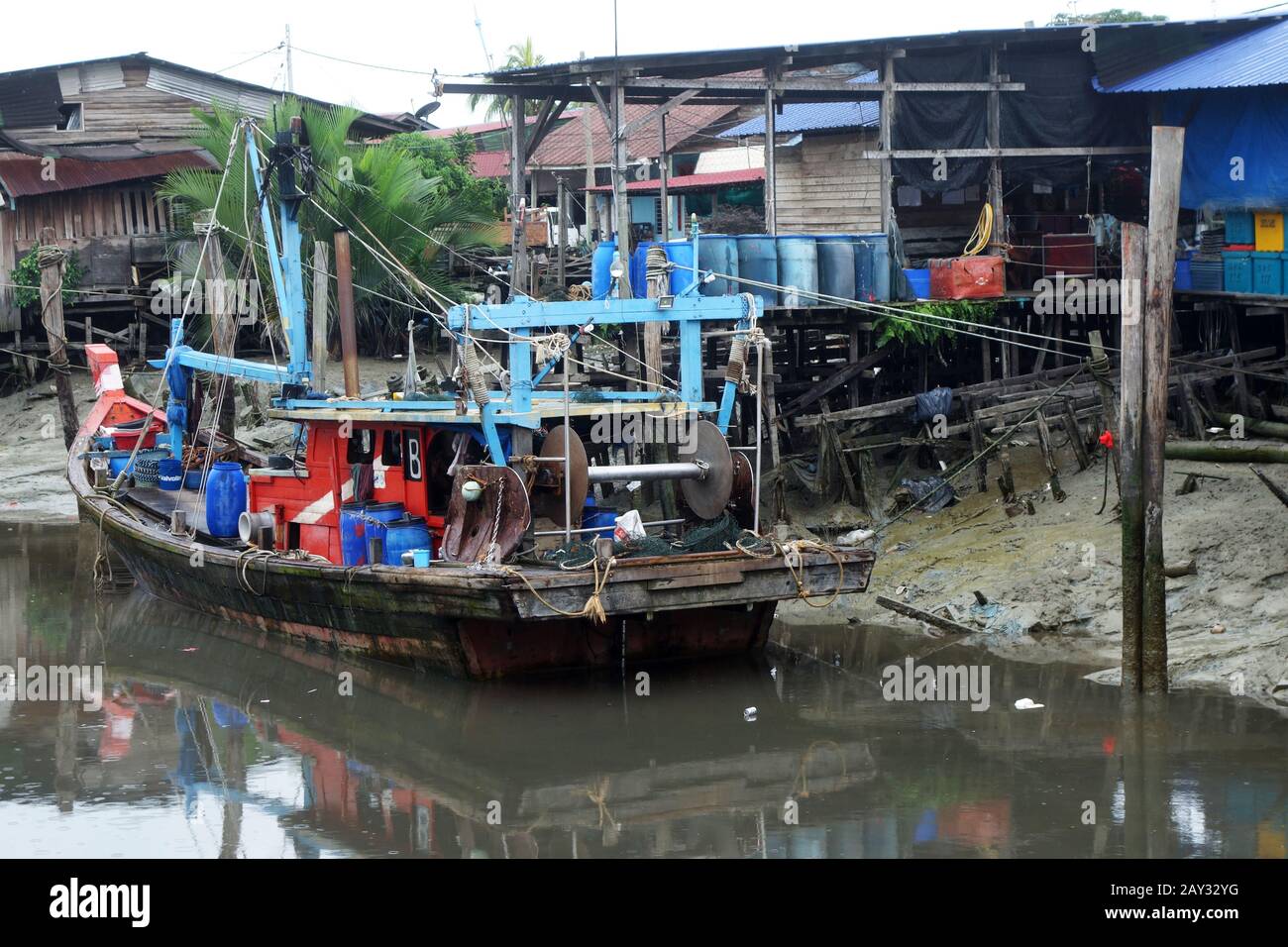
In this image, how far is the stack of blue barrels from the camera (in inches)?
709

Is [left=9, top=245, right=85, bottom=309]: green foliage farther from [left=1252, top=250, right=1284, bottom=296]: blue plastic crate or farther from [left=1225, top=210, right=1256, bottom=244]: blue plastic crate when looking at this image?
[left=1252, top=250, right=1284, bottom=296]: blue plastic crate

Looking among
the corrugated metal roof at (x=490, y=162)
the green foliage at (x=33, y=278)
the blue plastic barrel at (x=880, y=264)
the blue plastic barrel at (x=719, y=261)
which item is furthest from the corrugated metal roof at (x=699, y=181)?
the blue plastic barrel at (x=719, y=261)

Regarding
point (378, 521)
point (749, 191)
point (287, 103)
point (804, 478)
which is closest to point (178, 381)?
point (378, 521)

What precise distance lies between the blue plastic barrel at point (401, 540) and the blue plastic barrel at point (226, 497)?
301 centimetres

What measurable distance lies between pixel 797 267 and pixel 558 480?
667cm

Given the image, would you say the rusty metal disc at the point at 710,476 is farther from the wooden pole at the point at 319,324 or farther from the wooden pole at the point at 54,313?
the wooden pole at the point at 54,313

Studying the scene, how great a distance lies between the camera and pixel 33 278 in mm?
28234

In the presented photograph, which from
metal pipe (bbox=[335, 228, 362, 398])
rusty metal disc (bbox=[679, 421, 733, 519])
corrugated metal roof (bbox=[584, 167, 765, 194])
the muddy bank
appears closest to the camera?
the muddy bank

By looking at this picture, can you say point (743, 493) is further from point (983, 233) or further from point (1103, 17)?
point (1103, 17)

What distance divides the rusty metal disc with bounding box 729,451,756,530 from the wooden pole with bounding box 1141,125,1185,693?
3.60 m

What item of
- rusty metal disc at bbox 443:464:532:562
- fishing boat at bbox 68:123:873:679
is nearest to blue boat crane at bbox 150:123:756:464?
fishing boat at bbox 68:123:873:679

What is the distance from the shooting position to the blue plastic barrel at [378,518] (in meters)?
13.9

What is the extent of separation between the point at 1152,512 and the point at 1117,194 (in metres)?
12.0

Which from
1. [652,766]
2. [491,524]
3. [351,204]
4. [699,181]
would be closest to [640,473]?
[491,524]
